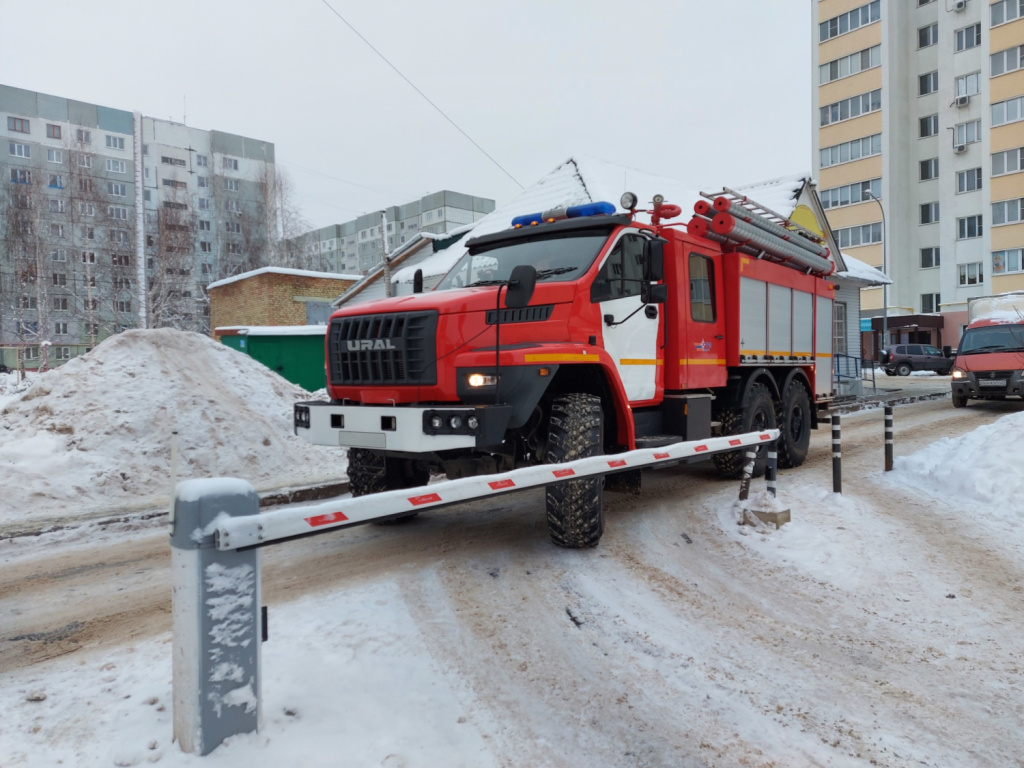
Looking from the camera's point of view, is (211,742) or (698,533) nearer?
(211,742)

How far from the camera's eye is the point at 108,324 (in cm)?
3241

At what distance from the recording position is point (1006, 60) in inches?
1641

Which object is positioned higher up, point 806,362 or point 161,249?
point 161,249

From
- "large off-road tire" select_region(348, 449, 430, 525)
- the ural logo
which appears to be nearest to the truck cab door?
the ural logo

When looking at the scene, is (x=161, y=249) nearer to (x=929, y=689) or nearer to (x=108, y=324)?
(x=108, y=324)

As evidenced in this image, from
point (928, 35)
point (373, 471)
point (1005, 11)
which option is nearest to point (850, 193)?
point (928, 35)

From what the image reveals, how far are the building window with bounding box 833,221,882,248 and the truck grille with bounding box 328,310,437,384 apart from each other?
46.9 metres

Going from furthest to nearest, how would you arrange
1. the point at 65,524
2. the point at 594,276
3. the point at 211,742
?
1. the point at 65,524
2. the point at 594,276
3. the point at 211,742

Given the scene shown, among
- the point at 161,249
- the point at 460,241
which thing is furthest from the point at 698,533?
the point at 161,249

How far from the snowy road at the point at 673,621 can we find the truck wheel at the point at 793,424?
223 cm

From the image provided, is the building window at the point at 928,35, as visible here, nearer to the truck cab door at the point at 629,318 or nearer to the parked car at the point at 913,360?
the parked car at the point at 913,360

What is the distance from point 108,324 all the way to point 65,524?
29.6 meters

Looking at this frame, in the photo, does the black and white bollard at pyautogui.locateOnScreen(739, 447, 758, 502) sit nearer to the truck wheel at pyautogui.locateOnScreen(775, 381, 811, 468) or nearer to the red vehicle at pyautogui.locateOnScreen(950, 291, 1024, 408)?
the truck wheel at pyautogui.locateOnScreen(775, 381, 811, 468)

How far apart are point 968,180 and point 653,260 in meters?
48.5
